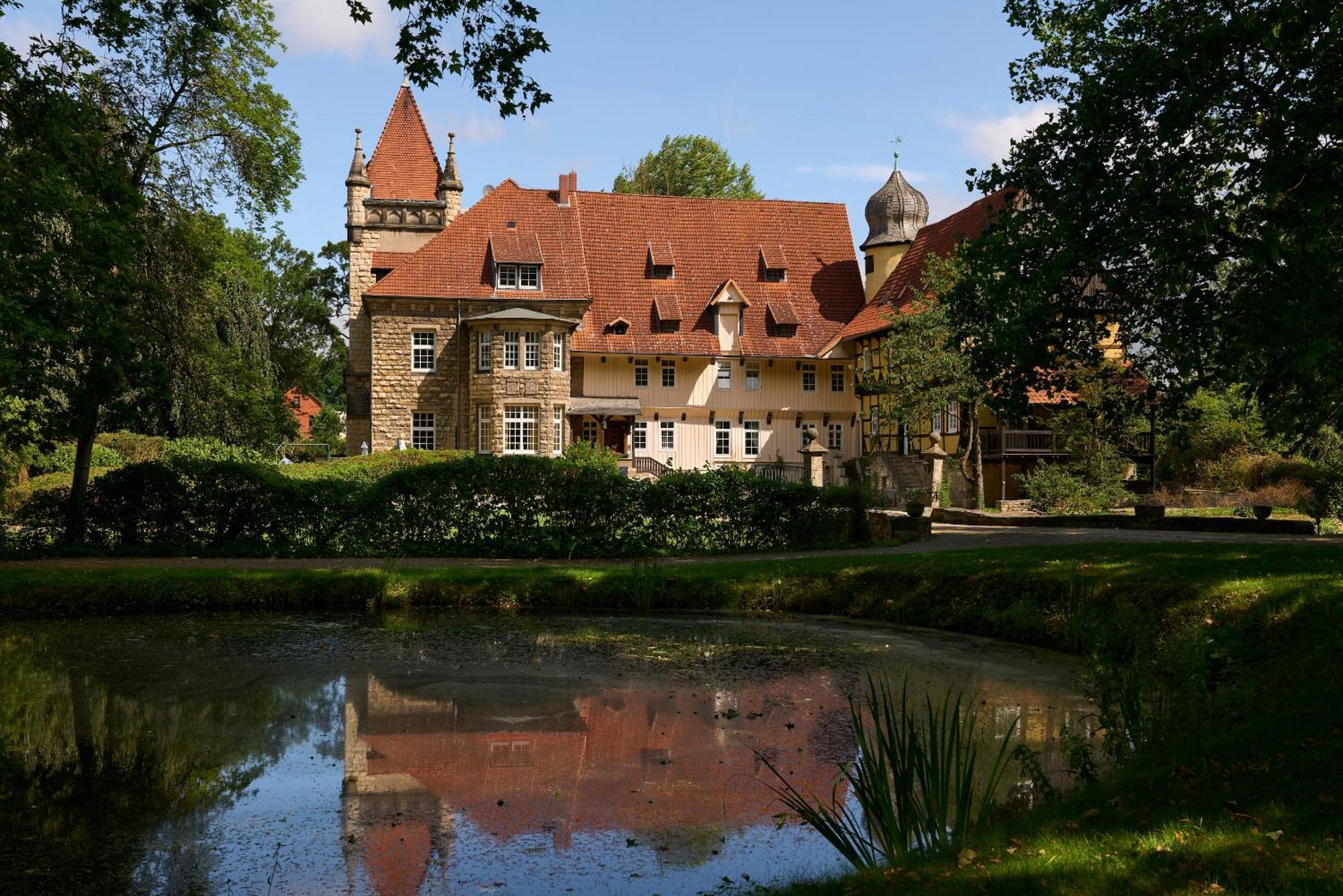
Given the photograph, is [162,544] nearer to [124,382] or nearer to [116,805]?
[124,382]

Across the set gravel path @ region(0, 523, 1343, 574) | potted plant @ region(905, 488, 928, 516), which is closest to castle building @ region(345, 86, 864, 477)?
potted plant @ region(905, 488, 928, 516)

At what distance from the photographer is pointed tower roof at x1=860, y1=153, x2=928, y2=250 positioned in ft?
157

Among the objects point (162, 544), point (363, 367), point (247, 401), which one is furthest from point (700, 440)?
point (162, 544)

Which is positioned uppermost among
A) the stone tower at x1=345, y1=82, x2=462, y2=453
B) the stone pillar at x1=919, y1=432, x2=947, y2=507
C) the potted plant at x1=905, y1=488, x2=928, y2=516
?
the stone tower at x1=345, y1=82, x2=462, y2=453

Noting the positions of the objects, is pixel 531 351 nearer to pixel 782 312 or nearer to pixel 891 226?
pixel 782 312

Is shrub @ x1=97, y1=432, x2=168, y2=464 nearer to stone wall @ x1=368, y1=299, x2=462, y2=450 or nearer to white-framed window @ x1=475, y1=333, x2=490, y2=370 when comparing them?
stone wall @ x1=368, y1=299, x2=462, y2=450

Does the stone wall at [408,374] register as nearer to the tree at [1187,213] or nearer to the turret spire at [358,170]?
the turret spire at [358,170]

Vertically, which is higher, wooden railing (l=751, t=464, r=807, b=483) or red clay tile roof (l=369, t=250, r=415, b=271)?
red clay tile roof (l=369, t=250, r=415, b=271)

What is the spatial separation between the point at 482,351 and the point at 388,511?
24.1 metres

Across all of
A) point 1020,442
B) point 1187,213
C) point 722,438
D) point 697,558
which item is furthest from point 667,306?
point 1187,213

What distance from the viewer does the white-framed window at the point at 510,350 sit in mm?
43281

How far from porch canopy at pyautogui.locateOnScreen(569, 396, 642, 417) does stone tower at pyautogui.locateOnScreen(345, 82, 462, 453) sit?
9.11 metres

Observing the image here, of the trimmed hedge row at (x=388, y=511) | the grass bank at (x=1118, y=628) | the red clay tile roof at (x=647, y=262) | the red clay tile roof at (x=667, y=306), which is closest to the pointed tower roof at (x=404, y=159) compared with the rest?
the red clay tile roof at (x=647, y=262)

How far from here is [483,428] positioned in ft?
144
